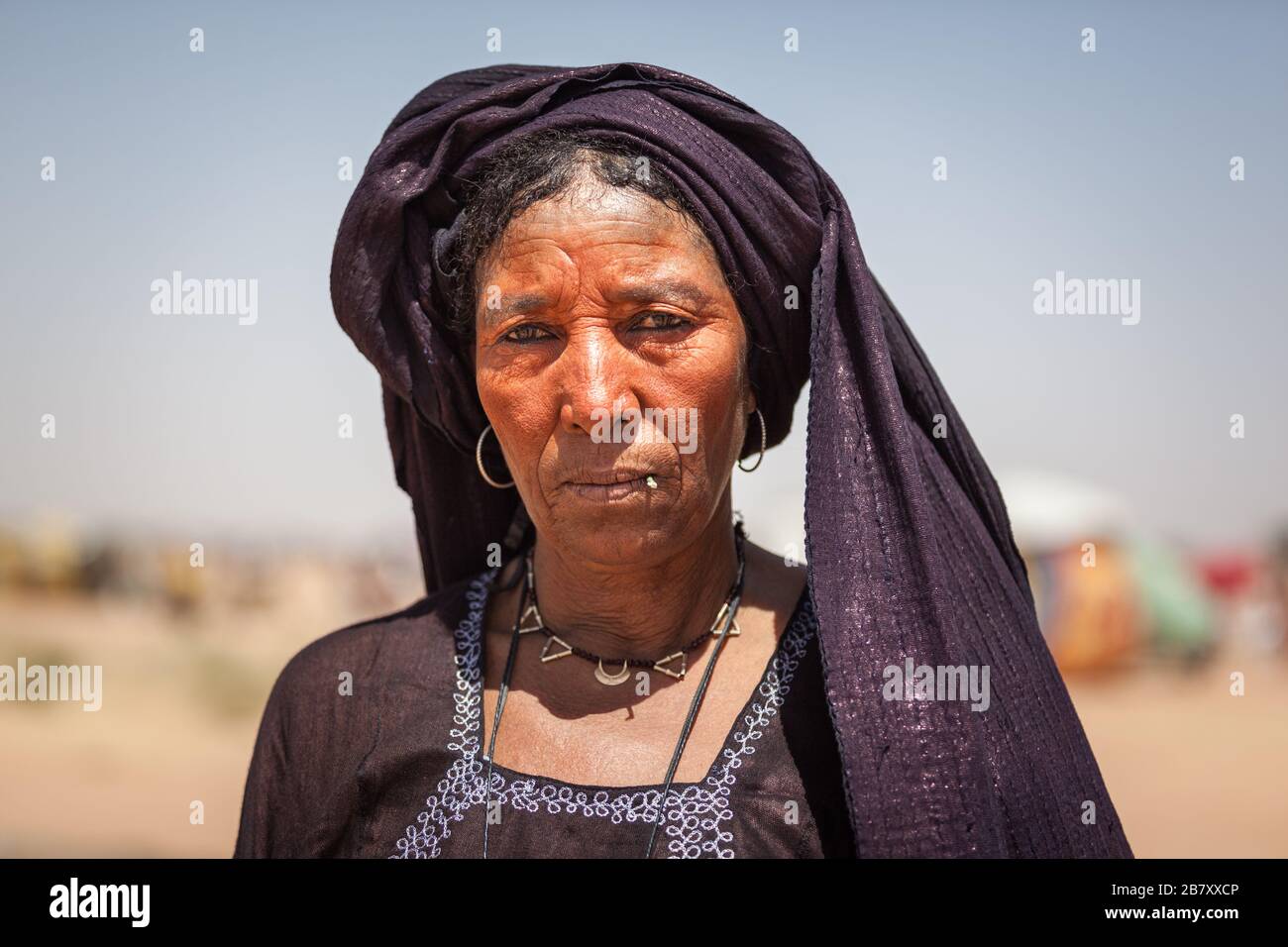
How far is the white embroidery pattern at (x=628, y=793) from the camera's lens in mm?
2277

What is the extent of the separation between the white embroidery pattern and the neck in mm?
226

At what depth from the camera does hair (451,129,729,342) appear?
2451 mm

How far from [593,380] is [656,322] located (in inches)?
7.3

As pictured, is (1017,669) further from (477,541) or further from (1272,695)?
(1272,695)

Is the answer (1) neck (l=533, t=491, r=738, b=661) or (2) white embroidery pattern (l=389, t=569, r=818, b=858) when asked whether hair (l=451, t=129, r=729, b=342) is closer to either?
(1) neck (l=533, t=491, r=738, b=661)

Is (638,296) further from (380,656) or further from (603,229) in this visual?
(380,656)

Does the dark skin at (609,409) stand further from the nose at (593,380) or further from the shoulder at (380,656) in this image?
the shoulder at (380,656)

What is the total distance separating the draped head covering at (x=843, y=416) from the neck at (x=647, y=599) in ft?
1.08

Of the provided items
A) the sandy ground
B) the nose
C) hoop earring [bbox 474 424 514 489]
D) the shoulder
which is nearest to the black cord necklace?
the shoulder

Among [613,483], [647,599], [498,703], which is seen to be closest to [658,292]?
[613,483]

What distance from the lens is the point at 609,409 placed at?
2.37 m

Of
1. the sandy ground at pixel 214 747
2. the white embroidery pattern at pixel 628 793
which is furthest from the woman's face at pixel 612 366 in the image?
the sandy ground at pixel 214 747

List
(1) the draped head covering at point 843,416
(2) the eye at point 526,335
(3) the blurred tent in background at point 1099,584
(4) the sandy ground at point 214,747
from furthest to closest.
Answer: (3) the blurred tent in background at point 1099,584, (4) the sandy ground at point 214,747, (2) the eye at point 526,335, (1) the draped head covering at point 843,416
